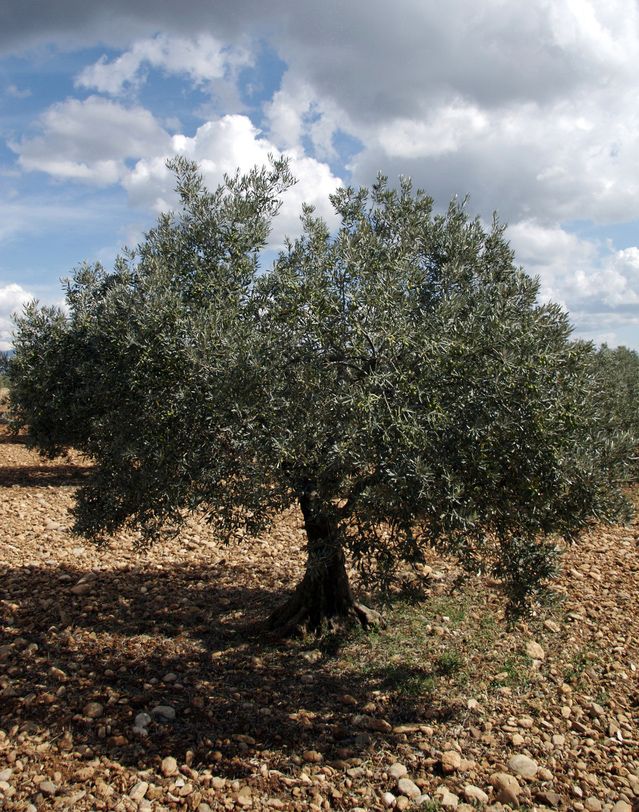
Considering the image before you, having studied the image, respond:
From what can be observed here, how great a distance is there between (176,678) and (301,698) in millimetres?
1864

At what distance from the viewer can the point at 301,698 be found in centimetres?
879

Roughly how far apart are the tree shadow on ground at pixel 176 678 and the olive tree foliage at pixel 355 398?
7.17 ft

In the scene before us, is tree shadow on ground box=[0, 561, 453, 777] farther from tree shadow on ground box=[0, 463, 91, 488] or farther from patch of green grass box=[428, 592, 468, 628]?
tree shadow on ground box=[0, 463, 91, 488]

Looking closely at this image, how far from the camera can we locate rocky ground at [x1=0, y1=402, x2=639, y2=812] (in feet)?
22.8

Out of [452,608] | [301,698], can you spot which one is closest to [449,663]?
[452,608]

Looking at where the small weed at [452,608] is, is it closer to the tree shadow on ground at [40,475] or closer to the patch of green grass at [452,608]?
the patch of green grass at [452,608]

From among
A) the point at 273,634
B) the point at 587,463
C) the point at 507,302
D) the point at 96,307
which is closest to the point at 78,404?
the point at 96,307

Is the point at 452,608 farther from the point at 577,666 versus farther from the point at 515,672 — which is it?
the point at 577,666

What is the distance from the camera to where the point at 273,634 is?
34.3ft

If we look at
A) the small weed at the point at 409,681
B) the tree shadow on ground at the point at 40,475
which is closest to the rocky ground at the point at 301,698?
the small weed at the point at 409,681

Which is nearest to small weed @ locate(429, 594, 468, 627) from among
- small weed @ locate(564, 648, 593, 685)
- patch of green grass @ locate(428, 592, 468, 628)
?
patch of green grass @ locate(428, 592, 468, 628)

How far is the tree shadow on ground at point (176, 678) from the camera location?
7746 millimetres

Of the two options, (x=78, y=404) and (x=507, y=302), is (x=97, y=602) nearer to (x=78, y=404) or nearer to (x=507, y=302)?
(x=78, y=404)

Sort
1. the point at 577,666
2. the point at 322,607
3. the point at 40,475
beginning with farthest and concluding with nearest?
the point at 40,475, the point at 322,607, the point at 577,666
